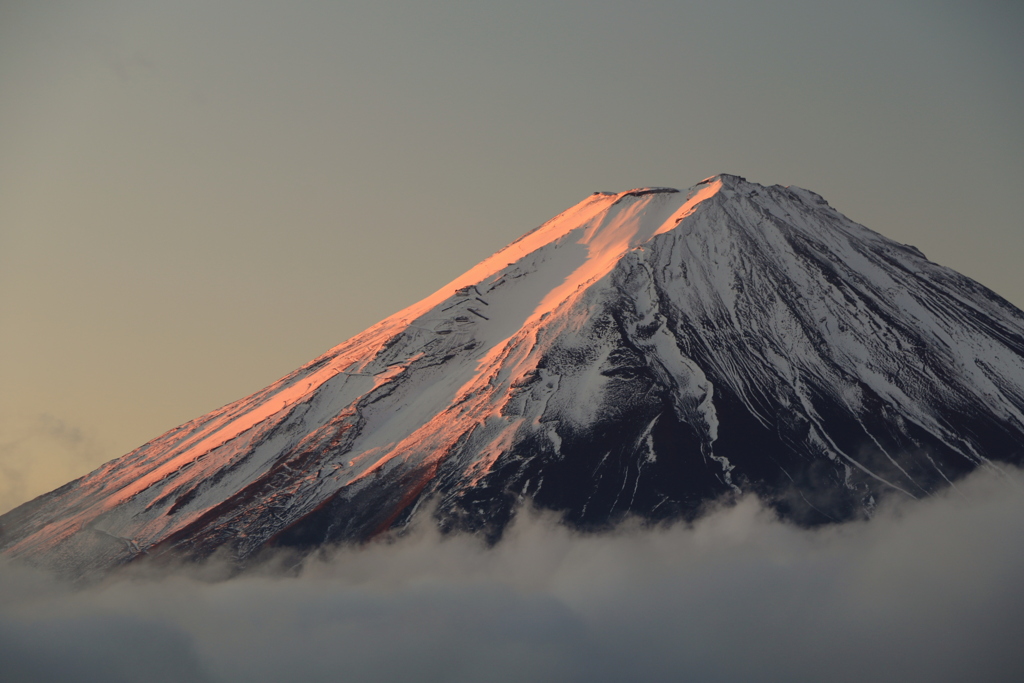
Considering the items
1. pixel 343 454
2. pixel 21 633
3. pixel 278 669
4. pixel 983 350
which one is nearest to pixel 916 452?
pixel 983 350

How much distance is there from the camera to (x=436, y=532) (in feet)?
452

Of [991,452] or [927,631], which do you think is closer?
[991,452]

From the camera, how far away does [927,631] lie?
604ft

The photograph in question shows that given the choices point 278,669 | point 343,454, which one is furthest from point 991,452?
point 278,669

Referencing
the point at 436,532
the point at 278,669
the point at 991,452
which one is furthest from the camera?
the point at 278,669

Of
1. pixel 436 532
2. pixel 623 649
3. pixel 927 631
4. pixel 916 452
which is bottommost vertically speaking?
pixel 927 631

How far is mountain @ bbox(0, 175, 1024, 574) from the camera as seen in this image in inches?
5600

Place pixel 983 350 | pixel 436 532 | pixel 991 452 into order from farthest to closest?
pixel 983 350, pixel 991 452, pixel 436 532

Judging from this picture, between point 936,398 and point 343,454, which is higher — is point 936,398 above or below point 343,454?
below

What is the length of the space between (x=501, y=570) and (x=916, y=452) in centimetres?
5490

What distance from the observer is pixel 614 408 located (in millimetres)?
148625

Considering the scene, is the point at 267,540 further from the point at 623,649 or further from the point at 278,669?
the point at 623,649

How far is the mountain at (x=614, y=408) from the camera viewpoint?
14225 centimetres

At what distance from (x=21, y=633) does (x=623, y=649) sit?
88763 millimetres
